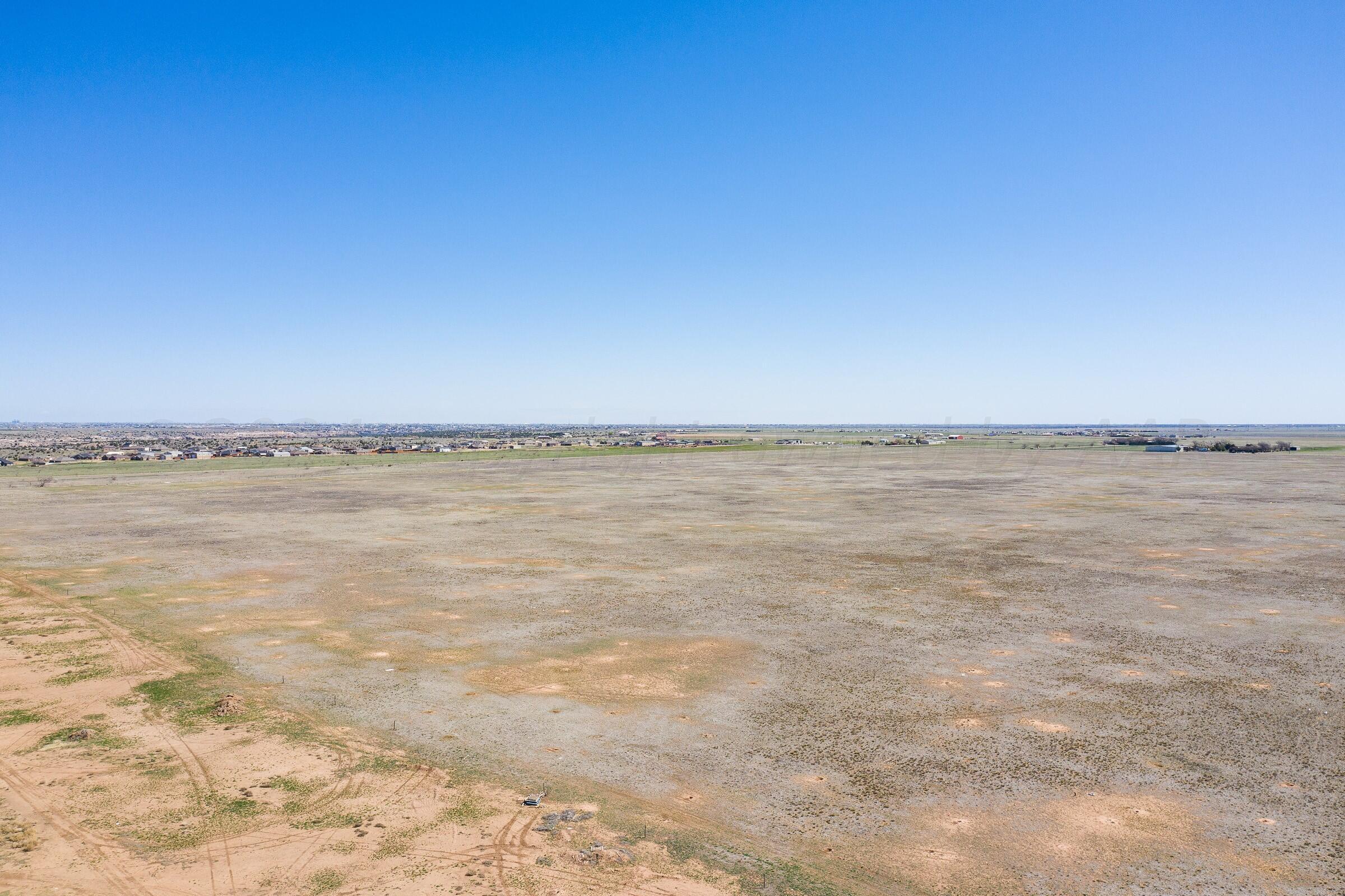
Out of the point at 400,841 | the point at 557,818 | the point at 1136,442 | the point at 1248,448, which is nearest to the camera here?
the point at 400,841

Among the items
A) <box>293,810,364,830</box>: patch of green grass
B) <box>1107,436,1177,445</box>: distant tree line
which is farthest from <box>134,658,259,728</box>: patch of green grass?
<box>1107,436,1177,445</box>: distant tree line

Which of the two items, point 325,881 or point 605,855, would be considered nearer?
point 325,881

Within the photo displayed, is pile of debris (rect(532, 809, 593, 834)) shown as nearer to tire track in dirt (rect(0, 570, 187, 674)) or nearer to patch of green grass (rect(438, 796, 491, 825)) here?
patch of green grass (rect(438, 796, 491, 825))

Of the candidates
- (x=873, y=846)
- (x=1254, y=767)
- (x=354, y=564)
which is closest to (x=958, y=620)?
(x=1254, y=767)

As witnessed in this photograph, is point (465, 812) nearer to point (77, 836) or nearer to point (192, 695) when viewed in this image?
point (77, 836)

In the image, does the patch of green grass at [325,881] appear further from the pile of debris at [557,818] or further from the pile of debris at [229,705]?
the pile of debris at [229,705]

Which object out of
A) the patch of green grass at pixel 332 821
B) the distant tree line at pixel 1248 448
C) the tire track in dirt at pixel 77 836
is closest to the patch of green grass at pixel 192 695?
the tire track in dirt at pixel 77 836

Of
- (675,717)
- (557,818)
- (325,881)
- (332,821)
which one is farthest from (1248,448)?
(325,881)
